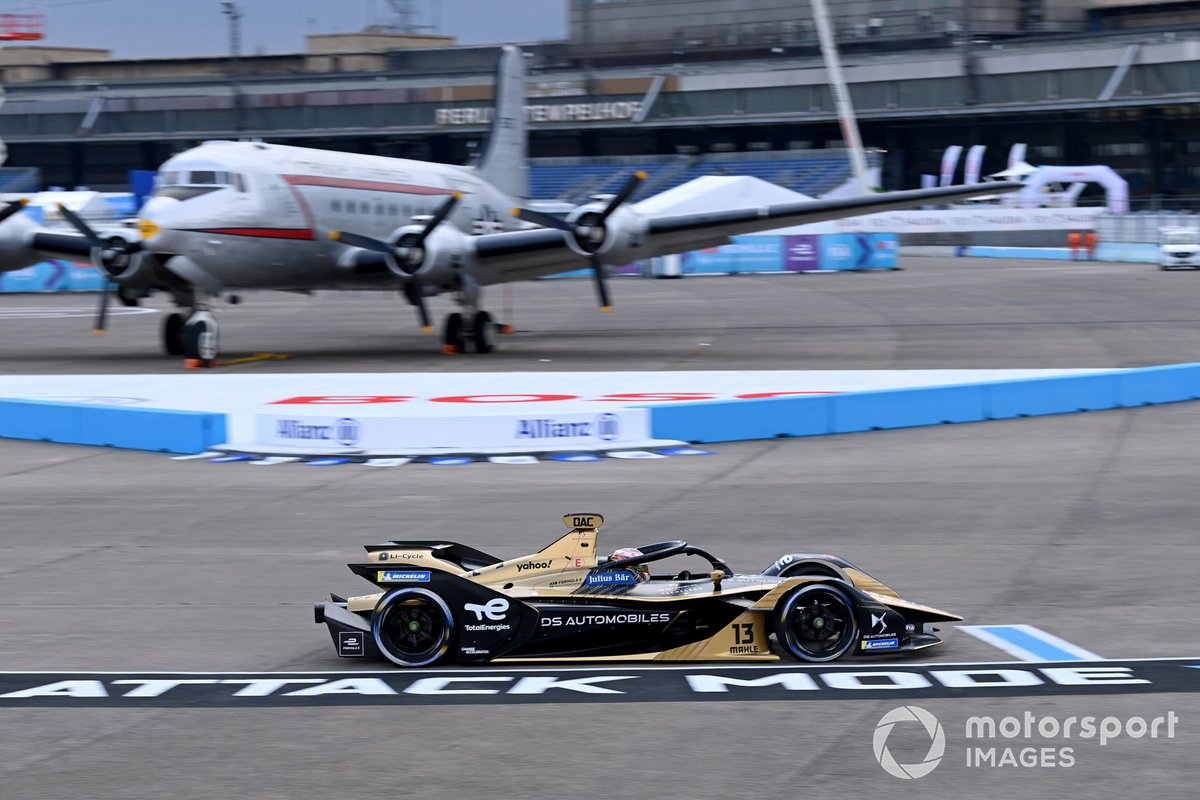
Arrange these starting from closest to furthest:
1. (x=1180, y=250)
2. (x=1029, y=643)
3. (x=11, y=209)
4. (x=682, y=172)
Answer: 1. (x=1029, y=643)
2. (x=11, y=209)
3. (x=1180, y=250)
4. (x=682, y=172)

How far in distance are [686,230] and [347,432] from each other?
572 inches

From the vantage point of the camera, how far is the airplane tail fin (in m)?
43.5

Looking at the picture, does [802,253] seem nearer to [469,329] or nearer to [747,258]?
[747,258]

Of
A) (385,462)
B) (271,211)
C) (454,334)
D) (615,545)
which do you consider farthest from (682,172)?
(615,545)

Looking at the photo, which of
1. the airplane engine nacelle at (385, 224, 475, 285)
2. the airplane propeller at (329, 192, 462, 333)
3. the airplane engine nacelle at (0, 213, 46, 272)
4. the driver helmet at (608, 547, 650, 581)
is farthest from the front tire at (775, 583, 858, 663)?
the airplane engine nacelle at (0, 213, 46, 272)

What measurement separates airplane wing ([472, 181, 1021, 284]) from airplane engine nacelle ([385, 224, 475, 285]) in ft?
1.94

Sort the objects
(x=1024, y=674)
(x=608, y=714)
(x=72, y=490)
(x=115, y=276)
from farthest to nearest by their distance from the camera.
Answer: (x=115, y=276)
(x=72, y=490)
(x=1024, y=674)
(x=608, y=714)

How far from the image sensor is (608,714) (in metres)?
8.55

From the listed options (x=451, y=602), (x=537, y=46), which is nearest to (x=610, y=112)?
(x=537, y=46)

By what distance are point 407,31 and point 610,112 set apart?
46102 millimetres

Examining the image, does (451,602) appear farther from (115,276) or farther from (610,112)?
(610,112)

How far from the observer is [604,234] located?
32.1 meters

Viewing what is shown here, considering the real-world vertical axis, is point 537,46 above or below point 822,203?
above

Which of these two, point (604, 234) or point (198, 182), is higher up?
point (198, 182)
